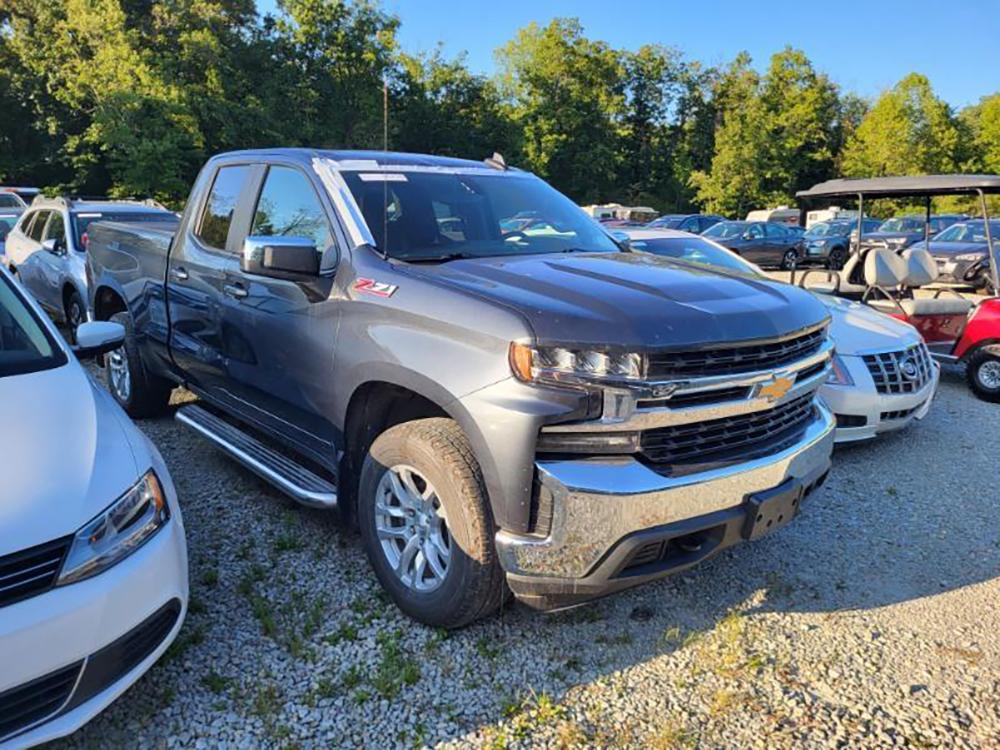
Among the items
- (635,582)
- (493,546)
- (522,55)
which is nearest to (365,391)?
(493,546)

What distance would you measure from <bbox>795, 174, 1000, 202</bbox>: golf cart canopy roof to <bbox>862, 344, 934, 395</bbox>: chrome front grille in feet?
7.56

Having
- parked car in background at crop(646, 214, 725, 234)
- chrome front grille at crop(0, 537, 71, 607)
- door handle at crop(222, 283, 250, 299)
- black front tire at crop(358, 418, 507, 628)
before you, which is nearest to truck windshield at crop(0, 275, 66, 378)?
door handle at crop(222, 283, 250, 299)

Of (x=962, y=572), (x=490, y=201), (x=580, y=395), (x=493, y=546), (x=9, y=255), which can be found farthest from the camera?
(x=9, y=255)

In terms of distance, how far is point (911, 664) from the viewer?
294cm

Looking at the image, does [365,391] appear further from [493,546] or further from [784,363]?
[784,363]

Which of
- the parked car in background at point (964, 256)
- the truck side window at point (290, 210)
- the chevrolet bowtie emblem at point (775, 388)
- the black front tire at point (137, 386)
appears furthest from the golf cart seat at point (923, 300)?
the parked car in background at point (964, 256)

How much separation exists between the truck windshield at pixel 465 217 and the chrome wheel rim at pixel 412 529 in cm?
103

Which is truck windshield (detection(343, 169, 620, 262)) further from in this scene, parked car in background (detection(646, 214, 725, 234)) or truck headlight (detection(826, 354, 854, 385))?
parked car in background (detection(646, 214, 725, 234))

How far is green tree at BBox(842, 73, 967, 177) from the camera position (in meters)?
46.4

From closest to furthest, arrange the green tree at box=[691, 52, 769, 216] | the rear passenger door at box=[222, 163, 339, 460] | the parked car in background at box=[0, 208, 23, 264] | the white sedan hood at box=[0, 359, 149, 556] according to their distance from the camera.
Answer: the white sedan hood at box=[0, 359, 149, 556]
the rear passenger door at box=[222, 163, 339, 460]
the parked car in background at box=[0, 208, 23, 264]
the green tree at box=[691, 52, 769, 216]

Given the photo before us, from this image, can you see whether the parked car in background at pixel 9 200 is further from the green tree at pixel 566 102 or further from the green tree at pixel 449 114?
the green tree at pixel 566 102

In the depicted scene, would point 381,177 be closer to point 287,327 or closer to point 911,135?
point 287,327

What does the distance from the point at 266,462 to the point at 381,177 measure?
160cm

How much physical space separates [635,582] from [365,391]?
1423 millimetres
